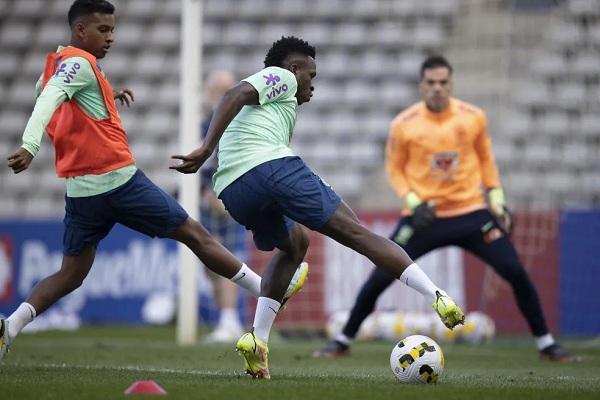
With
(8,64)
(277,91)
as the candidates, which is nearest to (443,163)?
(277,91)

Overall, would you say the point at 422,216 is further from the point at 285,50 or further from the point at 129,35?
the point at 129,35

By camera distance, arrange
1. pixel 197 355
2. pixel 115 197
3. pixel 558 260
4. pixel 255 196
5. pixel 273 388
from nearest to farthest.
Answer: pixel 273 388, pixel 255 196, pixel 115 197, pixel 197 355, pixel 558 260

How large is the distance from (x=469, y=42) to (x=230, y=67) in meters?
3.80

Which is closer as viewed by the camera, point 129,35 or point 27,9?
point 129,35

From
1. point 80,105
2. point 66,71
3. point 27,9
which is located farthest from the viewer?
point 27,9

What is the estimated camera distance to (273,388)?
5312mm

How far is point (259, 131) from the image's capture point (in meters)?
5.98

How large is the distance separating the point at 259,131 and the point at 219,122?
335 millimetres

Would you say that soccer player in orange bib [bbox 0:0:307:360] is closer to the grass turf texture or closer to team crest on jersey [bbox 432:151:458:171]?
the grass turf texture

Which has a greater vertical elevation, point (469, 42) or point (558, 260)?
point (469, 42)

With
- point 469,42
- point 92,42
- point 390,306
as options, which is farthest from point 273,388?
point 469,42

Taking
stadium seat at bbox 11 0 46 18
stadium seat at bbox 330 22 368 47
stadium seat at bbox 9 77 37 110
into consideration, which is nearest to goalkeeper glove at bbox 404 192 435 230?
stadium seat at bbox 330 22 368 47

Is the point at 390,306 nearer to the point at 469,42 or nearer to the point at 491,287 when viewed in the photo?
the point at 491,287

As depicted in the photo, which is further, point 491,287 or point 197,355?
point 491,287
